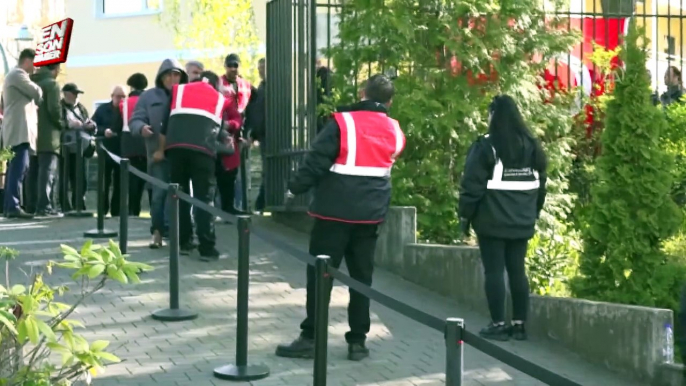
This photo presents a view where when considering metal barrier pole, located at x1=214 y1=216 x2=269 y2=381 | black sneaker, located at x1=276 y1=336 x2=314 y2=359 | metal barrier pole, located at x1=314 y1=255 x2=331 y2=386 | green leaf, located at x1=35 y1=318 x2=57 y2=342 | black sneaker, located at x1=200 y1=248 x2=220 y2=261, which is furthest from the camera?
black sneaker, located at x1=200 y1=248 x2=220 y2=261

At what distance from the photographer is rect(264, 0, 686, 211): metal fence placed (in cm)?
1393

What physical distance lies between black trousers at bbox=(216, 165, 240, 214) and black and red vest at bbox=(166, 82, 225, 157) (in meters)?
1.75

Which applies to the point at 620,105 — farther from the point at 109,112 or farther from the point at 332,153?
the point at 109,112

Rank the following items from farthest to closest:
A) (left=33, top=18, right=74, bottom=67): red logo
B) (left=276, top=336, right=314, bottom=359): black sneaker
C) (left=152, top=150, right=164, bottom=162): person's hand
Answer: (left=33, top=18, right=74, bottom=67): red logo
(left=152, top=150, right=164, bottom=162): person's hand
(left=276, top=336, right=314, bottom=359): black sneaker

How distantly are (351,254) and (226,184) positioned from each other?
17.5 feet

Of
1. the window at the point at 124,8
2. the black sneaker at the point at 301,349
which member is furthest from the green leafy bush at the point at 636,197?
the window at the point at 124,8

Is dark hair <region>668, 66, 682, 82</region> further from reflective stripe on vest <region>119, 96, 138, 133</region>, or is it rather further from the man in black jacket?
the man in black jacket

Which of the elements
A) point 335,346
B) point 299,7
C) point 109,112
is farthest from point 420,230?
point 109,112

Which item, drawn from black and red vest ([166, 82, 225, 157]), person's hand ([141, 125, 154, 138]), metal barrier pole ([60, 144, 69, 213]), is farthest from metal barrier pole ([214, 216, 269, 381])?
metal barrier pole ([60, 144, 69, 213])

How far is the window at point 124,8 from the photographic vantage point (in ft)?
129

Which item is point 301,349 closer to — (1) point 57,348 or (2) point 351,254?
(2) point 351,254

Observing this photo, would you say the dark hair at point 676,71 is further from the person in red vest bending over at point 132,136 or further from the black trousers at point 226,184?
the person in red vest bending over at point 132,136

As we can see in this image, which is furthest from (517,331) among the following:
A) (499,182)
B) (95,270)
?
(95,270)

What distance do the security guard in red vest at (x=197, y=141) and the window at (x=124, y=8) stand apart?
27.0 metres
